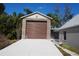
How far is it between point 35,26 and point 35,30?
0.38 meters

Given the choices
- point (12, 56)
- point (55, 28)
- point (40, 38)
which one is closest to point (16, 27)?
point (40, 38)

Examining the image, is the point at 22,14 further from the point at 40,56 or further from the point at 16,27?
the point at 40,56

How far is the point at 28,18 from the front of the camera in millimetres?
17812

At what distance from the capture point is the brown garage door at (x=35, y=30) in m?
17.1

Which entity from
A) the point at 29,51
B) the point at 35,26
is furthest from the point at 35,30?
the point at 29,51

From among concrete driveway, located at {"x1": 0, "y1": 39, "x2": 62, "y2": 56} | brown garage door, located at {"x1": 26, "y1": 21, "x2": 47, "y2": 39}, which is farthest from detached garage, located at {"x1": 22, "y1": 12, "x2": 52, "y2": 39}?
concrete driveway, located at {"x1": 0, "y1": 39, "x2": 62, "y2": 56}

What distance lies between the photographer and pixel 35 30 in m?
17.1

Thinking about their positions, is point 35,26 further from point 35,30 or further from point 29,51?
point 29,51

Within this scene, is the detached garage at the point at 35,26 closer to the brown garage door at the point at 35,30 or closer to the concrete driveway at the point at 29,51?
the brown garage door at the point at 35,30

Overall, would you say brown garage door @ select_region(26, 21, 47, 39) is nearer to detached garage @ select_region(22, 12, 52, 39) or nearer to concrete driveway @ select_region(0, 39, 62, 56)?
detached garage @ select_region(22, 12, 52, 39)

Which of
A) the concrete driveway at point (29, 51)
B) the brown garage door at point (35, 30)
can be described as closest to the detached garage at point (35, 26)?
the brown garage door at point (35, 30)

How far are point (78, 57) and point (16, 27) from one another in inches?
342

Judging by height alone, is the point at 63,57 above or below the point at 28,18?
below

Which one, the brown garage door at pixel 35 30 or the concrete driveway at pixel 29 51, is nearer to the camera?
the concrete driveway at pixel 29 51
